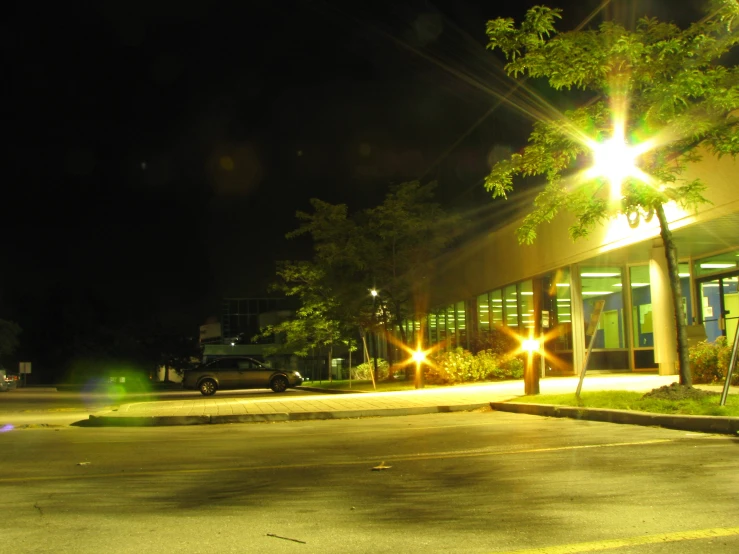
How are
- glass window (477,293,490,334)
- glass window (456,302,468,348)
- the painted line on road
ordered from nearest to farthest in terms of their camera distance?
1. the painted line on road
2. glass window (477,293,490,334)
3. glass window (456,302,468,348)

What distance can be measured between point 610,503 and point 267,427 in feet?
29.2

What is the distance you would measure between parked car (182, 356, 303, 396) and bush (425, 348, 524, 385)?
23.6ft

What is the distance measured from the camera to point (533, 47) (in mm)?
12742

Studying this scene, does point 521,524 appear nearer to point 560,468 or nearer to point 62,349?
point 560,468

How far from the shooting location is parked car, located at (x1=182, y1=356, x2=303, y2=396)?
3212cm

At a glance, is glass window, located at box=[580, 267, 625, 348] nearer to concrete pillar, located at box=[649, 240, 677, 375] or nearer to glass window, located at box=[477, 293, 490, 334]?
concrete pillar, located at box=[649, 240, 677, 375]

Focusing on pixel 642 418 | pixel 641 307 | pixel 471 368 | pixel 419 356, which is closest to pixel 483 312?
pixel 471 368

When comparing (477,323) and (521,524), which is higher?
(477,323)

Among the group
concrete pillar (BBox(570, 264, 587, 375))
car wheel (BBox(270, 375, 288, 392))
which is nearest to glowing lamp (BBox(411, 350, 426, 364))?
concrete pillar (BBox(570, 264, 587, 375))

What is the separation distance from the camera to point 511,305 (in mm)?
33562

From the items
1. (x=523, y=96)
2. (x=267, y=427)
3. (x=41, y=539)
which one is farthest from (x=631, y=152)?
(x=523, y=96)

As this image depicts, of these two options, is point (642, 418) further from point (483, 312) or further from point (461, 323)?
point (461, 323)

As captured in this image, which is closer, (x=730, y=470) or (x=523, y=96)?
(x=730, y=470)

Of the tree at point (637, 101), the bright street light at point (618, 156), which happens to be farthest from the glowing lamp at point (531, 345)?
the bright street light at point (618, 156)
